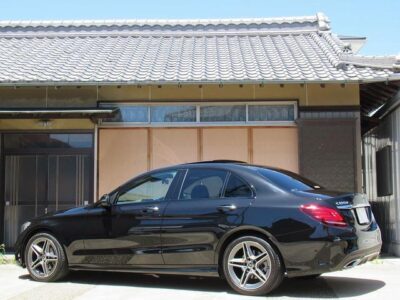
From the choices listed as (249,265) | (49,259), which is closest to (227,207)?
(249,265)

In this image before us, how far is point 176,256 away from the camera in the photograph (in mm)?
7352

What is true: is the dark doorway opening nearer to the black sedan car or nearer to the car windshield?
the black sedan car

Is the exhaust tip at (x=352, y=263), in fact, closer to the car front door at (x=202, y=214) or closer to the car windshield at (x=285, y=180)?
the car windshield at (x=285, y=180)

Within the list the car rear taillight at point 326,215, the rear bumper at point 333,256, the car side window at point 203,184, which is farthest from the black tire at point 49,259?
the car rear taillight at point 326,215

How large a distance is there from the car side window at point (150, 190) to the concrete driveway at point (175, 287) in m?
1.12

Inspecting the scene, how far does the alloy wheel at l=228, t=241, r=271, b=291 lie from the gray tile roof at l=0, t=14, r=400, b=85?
4.72 metres

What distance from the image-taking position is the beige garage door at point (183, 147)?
11805mm

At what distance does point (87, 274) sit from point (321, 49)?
7.57 meters

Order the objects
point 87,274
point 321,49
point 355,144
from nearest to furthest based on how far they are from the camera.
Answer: point 87,274 → point 355,144 → point 321,49

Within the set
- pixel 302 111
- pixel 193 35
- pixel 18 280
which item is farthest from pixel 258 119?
pixel 18 280

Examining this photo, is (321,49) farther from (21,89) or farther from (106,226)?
(106,226)

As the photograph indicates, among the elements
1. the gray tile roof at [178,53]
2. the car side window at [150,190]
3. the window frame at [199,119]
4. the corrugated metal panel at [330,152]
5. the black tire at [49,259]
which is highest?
the gray tile roof at [178,53]

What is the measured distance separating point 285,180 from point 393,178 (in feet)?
15.0

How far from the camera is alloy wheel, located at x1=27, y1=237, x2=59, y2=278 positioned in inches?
317
